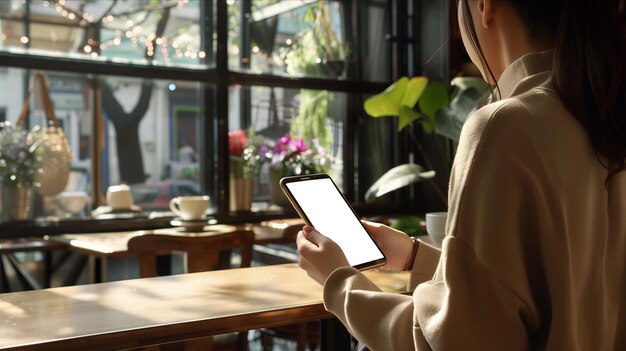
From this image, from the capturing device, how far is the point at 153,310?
4.17ft

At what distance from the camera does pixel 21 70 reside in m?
3.29

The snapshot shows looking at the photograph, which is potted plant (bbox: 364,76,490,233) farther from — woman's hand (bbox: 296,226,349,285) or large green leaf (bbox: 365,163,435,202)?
woman's hand (bbox: 296,226,349,285)

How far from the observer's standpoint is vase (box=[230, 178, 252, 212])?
12.3ft

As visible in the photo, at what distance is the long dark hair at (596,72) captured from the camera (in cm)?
85

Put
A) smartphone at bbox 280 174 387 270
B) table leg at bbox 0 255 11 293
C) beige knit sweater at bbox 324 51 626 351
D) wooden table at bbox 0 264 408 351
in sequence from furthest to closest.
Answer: table leg at bbox 0 255 11 293, smartphone at bbox 280 174 387 270, wooden table at bbox 0 264 408 351, beige knit sweater at bbox 324 51 626 351

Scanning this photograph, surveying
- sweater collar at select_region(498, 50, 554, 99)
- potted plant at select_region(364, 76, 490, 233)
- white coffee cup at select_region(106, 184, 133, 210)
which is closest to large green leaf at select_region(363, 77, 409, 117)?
potted plant at select_region(364, 76, 490, 233)

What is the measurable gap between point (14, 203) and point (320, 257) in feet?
8.10

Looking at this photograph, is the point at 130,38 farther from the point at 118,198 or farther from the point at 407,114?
the point at 407,114

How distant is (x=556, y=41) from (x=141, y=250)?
1.76 m

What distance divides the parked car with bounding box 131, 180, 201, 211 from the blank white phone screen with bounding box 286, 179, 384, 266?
2.34 metres

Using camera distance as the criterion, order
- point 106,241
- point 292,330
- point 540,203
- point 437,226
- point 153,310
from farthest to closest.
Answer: point 106,241 < point 292,330 < point 437,226 < point 153,310 < point 540,203

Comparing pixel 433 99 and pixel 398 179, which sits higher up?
pixel 433 99

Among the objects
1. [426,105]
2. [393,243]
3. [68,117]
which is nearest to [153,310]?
[393,243]

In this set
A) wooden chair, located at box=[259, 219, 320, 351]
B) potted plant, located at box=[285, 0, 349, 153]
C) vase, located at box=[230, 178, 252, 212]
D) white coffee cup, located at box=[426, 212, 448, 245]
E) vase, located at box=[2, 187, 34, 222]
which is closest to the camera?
white coffee cup, located at box=[426, 212, 448, 245]
